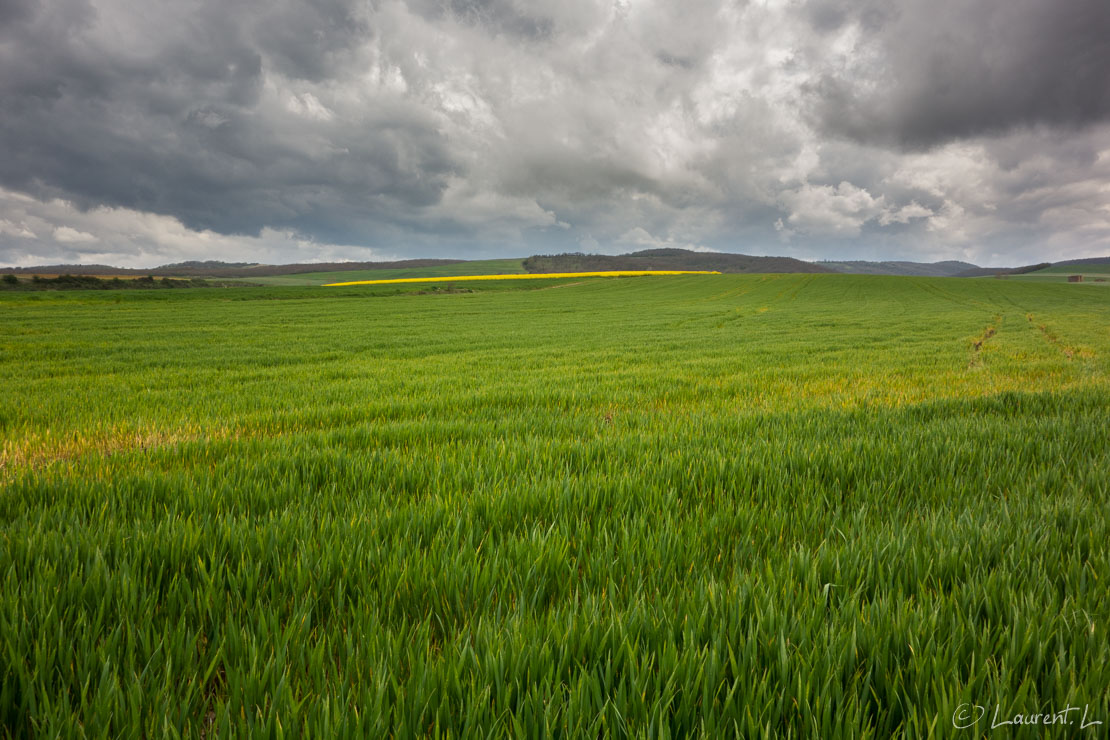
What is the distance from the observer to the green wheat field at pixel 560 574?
130 cm

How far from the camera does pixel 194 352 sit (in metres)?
13.4

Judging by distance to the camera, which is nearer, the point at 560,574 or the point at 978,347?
the point at 560,574

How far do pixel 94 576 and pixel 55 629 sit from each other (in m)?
0.32

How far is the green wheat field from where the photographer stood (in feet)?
4.26

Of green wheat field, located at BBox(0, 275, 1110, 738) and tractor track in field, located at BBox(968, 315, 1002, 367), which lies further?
tractor track in field, located at BBox(968, 315, 1002, 367)

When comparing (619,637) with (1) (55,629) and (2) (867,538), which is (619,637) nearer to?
(2) (867,538)

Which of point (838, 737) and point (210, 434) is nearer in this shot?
point (838, 737)

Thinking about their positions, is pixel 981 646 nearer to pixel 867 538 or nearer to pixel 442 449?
pixel 867 538

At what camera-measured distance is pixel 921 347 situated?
47.3 ft

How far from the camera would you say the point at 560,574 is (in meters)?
2.05

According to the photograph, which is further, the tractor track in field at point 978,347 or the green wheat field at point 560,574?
the tractor track in field at point 978,347

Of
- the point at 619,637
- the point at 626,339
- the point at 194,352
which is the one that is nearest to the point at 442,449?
the point at 619,637

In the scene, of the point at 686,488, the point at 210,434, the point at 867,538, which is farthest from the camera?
the point at 210,434

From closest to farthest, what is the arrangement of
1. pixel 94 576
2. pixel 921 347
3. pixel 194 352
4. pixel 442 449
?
pixel 94 576 → pixel 442 449 → pixel 194 352 → pixel 921 347
